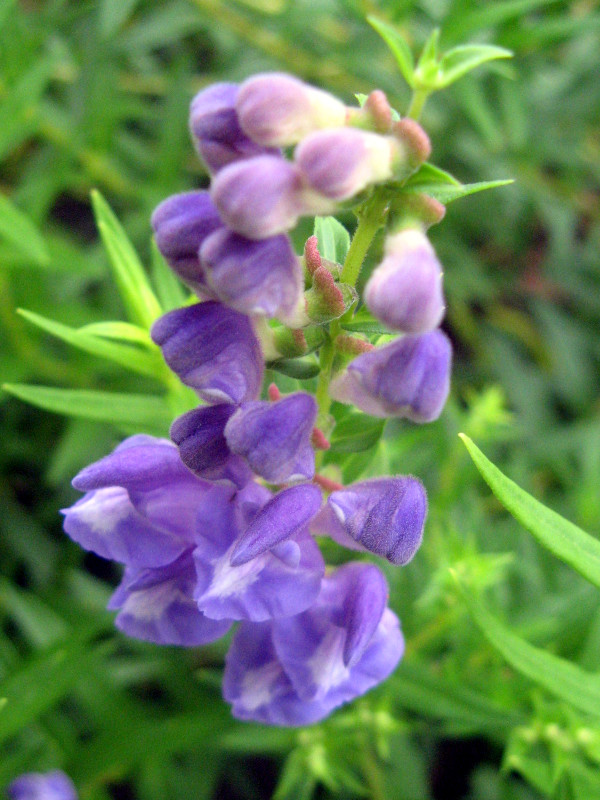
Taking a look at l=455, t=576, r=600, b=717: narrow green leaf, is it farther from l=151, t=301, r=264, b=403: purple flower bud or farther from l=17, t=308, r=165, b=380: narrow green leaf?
l=17, t=308, r=165, b=380: narrow green leaf

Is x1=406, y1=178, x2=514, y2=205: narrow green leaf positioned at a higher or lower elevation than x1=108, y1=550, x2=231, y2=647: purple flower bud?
higher

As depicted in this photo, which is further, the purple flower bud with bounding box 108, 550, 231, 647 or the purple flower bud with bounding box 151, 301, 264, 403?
the purple flower bud with bounding box 108, 550, 231, 647

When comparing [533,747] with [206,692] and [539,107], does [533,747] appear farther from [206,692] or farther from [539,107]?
[539,107]

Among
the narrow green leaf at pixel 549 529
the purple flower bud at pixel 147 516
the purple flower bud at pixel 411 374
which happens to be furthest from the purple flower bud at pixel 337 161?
the purple flower bud at pixel 147 516

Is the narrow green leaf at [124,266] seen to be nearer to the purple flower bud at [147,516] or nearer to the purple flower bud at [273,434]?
the purple flower bud at [147,516]

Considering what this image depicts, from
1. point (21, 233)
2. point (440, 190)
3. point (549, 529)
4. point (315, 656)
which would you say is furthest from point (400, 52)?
point (21, 233)

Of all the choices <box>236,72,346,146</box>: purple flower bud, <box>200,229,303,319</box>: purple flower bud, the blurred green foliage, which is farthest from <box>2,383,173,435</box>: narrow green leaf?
<box>236,72,346,146</box>: purple flower bud

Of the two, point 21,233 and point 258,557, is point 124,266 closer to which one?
point 21,233
